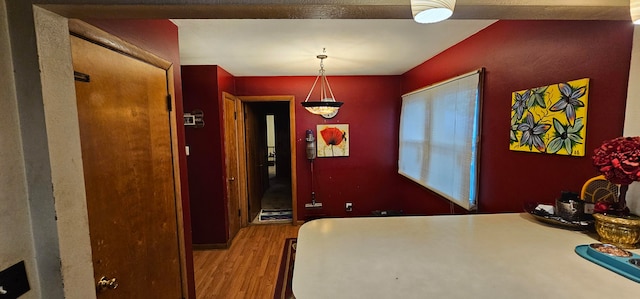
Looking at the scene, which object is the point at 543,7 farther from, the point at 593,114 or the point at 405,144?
the point at 405,144

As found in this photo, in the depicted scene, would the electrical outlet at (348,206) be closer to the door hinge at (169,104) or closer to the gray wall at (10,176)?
the door hinge at (169,104)

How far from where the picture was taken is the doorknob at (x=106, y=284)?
1.11 m

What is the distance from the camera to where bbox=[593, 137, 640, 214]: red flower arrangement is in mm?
938

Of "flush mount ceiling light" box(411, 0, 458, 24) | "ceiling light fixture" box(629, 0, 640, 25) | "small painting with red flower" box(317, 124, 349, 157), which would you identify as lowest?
"small painting with red flower" box(317, 124, 349, 157)

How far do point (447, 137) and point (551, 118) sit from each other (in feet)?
3.56

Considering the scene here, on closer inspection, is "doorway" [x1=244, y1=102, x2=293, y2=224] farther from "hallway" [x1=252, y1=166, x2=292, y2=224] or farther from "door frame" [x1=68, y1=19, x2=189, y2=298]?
"door frame" [x1=68, y1=19, x2=189, y2=298]

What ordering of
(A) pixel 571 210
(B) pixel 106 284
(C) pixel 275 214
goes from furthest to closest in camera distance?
(C) pixel 275 214, (A) pixel 571 210, (B) pixel 106 284

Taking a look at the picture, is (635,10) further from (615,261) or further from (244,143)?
(244,143)

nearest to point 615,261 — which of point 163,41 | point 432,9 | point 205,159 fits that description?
point 432,9

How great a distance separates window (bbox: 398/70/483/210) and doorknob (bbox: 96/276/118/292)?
2.48m

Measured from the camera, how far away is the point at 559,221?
1.24 meters

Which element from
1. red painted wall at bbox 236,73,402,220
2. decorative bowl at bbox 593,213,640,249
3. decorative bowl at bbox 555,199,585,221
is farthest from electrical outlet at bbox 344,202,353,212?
decorative bowl at bbox 593,213,640,249

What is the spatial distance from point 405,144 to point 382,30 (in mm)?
1990

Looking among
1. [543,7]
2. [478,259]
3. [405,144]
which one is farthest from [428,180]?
[543,7]
